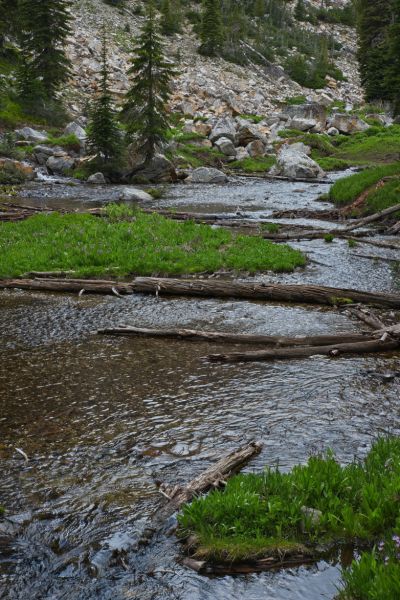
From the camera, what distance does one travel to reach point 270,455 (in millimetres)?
6547

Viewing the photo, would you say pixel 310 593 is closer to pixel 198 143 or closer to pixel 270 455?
pixel 270 455

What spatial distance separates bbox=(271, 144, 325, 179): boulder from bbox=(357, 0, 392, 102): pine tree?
42964 mm

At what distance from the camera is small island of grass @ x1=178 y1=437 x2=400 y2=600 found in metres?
4.72

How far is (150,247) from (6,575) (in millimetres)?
12699

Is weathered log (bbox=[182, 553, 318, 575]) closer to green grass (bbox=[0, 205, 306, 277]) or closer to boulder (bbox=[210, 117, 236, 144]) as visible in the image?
green grass (bbox=[0, 205, 306, 277])

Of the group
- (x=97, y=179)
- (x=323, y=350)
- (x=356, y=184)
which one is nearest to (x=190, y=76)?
(x=97, y=179)

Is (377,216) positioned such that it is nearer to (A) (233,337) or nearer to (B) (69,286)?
(B) (69,286)

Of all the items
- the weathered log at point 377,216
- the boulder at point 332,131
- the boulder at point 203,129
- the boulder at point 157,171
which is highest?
the boulder at point 332,131

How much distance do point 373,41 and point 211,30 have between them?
959 inches

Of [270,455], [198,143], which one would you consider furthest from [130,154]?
[270,455]

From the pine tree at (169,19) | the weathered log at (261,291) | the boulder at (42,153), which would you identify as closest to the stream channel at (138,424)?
the weathered log at (261,291)

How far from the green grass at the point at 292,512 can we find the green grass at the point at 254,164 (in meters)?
43.5

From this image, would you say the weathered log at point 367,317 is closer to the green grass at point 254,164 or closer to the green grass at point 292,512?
the green grass at point 292,512

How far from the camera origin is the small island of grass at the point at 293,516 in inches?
186
